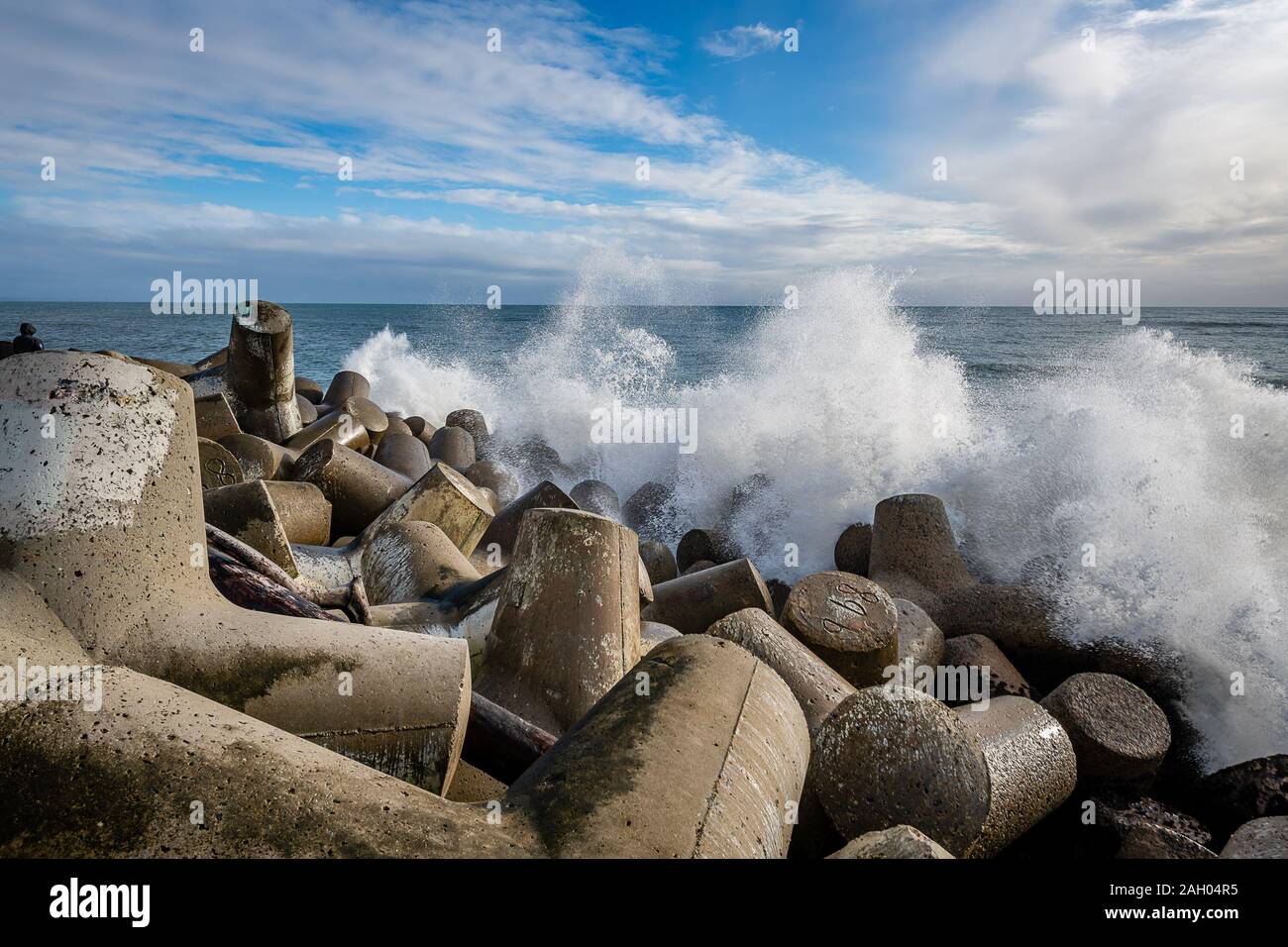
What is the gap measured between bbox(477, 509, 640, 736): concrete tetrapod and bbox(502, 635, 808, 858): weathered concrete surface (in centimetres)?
90

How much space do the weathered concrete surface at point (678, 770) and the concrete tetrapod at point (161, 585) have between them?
49 cm

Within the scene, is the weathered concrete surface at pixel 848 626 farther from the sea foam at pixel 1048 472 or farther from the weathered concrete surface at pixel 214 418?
the weathered concrete surface at pixel 214 418

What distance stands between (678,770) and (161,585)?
58.9 inches

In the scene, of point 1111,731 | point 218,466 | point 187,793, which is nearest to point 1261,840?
point 1111,731

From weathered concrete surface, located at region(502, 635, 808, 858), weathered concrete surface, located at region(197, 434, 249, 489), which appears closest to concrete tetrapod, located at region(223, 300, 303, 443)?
weathered concrete surface, located at region(197, 434, 249, 489)

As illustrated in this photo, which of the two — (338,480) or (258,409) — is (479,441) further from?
(338,480)

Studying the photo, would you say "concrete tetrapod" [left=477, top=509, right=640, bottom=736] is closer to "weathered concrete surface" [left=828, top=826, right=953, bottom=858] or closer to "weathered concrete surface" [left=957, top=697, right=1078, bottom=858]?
"weathered concrete surface" [left=957, top=697, right=1078, bottom=858]

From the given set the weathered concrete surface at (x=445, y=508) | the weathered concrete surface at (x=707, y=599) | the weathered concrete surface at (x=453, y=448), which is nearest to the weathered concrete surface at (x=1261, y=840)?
the weathered concrete surface at (x=707, y=599)

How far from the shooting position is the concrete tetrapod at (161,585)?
6.91 ft

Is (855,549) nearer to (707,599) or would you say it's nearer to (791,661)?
(707,599)

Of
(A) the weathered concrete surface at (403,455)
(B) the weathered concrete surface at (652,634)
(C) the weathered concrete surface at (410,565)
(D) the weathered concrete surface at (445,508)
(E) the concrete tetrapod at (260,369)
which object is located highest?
(E) the concrete tetrapod at (260,369)

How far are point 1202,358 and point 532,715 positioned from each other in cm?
831

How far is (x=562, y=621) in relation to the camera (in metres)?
3.54
